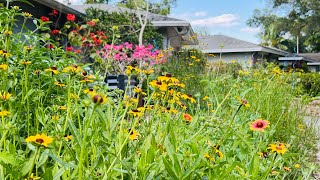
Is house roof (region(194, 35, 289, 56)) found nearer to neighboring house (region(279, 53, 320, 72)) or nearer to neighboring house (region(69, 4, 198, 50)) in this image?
neighboring house (region(279, 53, 320, 72))

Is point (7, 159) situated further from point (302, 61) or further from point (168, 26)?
point (302, 61)

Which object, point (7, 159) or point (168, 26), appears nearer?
point (7, 159)

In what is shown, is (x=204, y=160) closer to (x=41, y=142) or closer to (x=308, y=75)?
(x=41, y=142)

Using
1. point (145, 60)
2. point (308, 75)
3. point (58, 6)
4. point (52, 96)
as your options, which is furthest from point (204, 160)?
point (308, 75)

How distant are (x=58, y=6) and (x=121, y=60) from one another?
6.61 feet

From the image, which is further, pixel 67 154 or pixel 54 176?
pixel 67 154

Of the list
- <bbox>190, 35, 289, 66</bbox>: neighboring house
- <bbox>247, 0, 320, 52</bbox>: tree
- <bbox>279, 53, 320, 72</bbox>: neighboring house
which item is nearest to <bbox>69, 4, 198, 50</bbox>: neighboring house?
<bbox>190, 35, 289, 66</bbox>: neighboring house

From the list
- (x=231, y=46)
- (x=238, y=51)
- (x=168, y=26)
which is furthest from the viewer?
(x=231, y=46)

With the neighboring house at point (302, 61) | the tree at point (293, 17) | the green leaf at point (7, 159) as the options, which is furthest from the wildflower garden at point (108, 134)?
the neighboring house at point (302, 61)

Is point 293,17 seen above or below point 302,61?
above

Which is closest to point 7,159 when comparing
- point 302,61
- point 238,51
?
point 238,51

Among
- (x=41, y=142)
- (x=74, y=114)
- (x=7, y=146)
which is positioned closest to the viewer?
(x=41, y=142)

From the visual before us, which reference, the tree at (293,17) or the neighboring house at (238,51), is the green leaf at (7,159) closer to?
the tree at (293,17)

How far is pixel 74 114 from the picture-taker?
6.47ft
